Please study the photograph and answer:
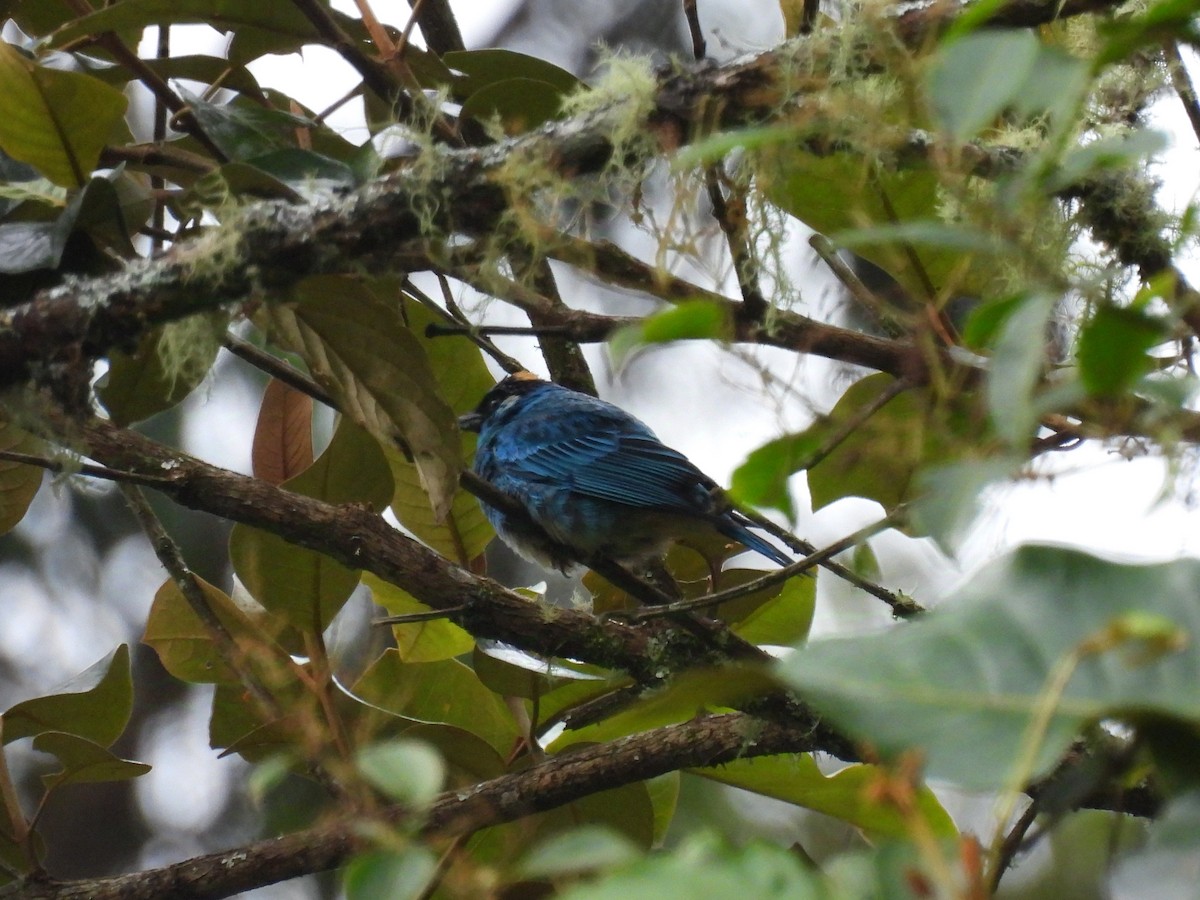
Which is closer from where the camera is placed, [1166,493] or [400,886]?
A: [400,886]

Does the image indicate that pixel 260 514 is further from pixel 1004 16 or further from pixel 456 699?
pixel 1004 16

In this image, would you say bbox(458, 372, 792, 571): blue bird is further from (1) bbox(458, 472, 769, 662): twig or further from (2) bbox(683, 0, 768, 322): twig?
(2) bbox(683, 0, 768, 322): twig

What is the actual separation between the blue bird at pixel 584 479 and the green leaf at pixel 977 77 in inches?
103

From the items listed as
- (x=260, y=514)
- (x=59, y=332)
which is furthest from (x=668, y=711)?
(x=260, y=514)

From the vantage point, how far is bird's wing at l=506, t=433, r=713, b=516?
3689 millimetres

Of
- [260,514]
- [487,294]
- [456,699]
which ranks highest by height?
[487,294]

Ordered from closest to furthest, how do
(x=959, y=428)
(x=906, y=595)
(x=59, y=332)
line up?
(x=959, y=428), (x=59, y=332), (x=906, y=595)

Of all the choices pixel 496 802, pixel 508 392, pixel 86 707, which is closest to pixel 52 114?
pixel 86 707

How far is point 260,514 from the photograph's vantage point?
6.74ft

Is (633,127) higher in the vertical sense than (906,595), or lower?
higher

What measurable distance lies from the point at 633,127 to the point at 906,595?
1.22 m

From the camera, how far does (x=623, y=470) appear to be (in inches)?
151

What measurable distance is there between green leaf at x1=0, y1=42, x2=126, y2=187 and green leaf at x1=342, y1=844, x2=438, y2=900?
1388 millimetres

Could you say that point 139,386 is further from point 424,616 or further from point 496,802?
point 496,802
